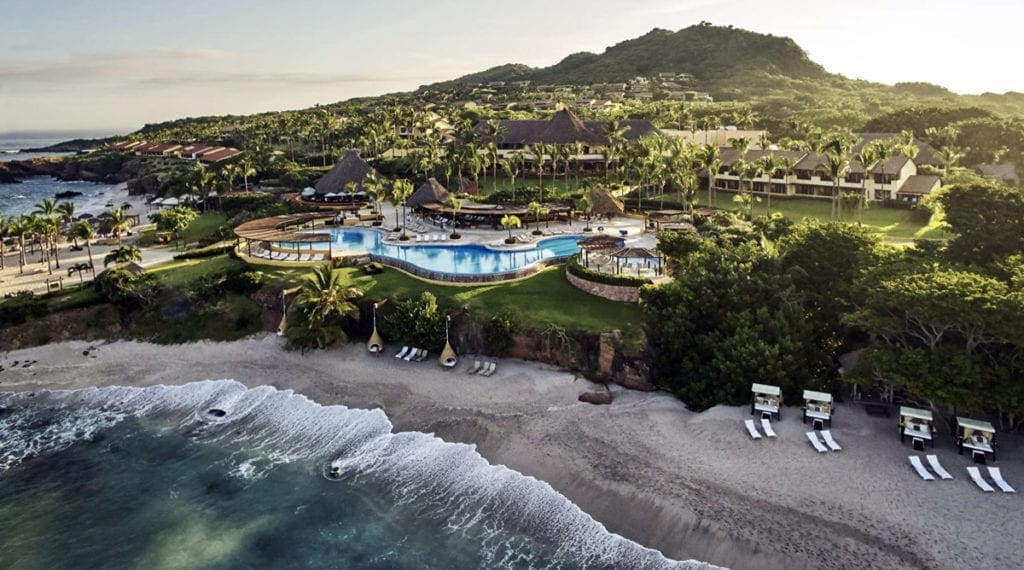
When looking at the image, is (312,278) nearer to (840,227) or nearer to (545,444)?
(545,444)

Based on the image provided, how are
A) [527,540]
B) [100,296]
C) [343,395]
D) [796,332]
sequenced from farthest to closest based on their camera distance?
1. [100,296]
2. [343,395]
3. [796,332]
4. [527,540]

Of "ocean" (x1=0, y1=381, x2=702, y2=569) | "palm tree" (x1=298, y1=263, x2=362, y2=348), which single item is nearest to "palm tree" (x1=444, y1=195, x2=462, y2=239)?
"palm tree" (x1=298, y1=263, x2=362, y2=348)

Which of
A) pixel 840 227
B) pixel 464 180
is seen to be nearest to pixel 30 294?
pixel 464 180

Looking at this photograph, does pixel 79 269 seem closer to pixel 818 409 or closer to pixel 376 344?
pixel 376 344

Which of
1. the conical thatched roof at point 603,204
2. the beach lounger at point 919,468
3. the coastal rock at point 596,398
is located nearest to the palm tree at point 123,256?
the coastal rock at point 596,398

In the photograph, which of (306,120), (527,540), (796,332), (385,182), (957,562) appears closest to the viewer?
(957,562)

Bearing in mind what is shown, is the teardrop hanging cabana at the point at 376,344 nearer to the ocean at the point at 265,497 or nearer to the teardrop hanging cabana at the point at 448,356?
the teardrop hanging cabana at the point at 448,356
